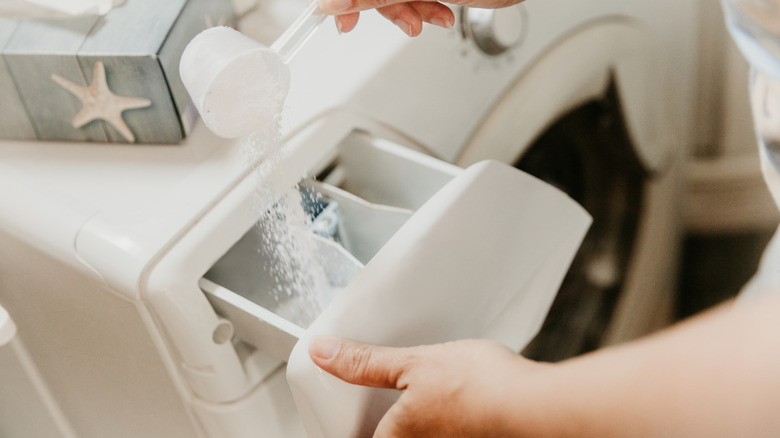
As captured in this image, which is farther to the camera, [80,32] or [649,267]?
[649,267]

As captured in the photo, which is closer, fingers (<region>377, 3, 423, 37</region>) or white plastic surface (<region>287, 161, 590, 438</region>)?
white plastic surface (<region>287, 161, 590, 438</region>)

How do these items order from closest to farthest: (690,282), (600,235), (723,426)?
(723,426), (600,235), (690,282)

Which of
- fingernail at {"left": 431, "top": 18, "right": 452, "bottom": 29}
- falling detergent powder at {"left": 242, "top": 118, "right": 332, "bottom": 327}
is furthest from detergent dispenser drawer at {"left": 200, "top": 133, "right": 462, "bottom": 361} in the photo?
fingernail at {"left": 431, "top": 18, "right": 452, "bottom": 29}

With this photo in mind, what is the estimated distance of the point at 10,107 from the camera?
0.53 m

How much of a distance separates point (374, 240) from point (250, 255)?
0.30 feet

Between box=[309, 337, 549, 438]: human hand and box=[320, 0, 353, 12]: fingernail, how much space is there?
21cm

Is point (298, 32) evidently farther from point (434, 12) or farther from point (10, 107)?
point (10, 107)

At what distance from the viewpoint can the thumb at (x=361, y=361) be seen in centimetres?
40

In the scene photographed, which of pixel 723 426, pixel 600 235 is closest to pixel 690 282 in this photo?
pixel 600 235

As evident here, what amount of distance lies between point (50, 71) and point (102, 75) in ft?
0.13

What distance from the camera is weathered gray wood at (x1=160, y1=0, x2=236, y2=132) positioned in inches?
19.3

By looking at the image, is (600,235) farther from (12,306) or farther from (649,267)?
(12,306)

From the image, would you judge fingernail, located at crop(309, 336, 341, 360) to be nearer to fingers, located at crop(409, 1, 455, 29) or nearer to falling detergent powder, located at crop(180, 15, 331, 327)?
falling detergent powder, located at crop(180, 15, 331, 327)

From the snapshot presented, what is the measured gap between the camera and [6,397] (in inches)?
27.1
